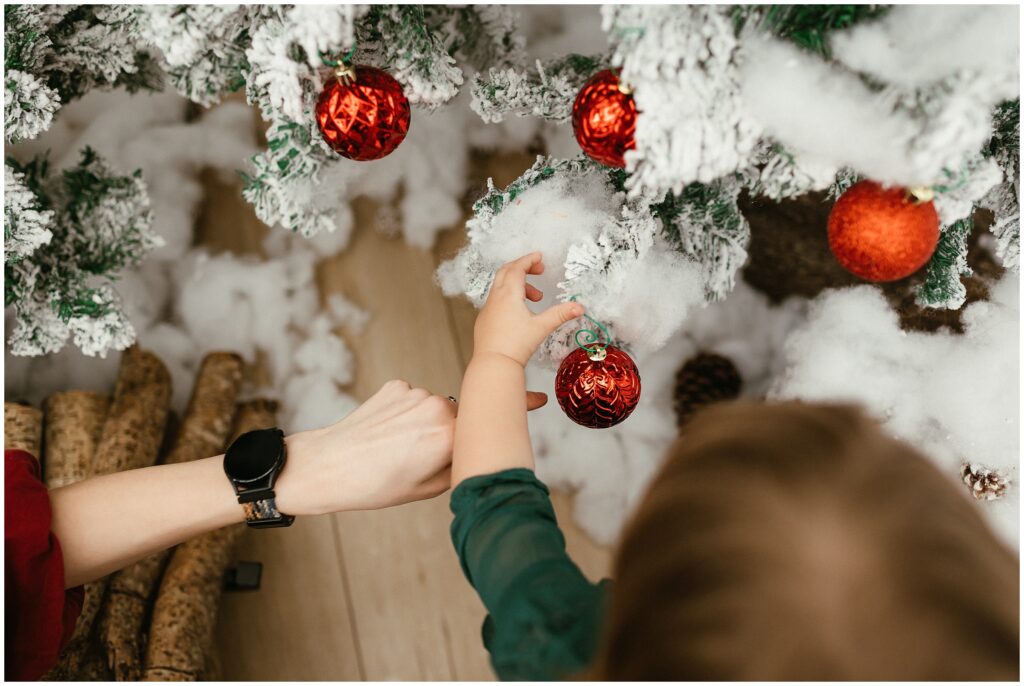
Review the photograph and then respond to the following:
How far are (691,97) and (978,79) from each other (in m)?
0.16

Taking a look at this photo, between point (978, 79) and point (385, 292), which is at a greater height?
point (385, 292)

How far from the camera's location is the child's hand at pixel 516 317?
23.0 inches

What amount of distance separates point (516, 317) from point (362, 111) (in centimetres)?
21

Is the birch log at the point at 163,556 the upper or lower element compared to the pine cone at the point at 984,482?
upper

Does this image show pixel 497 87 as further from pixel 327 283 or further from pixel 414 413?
pixel 327 283

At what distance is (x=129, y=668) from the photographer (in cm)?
82

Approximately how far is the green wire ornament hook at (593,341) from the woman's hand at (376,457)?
15cm

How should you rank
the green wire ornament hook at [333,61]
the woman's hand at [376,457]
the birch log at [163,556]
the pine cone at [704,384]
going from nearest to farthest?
the green wire ornament hook at [333,61] < the woman's hand at [376,457] < the birch log at [163,556] < the pine cone at [704,384]

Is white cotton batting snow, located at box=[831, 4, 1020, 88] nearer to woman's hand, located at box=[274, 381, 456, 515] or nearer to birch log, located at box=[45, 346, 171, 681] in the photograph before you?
Answer: woman's hand, located at box=[274, 381, 456, 515]

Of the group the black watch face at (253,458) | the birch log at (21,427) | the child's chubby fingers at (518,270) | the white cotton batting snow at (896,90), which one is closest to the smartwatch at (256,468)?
the black watch face at (253,458)

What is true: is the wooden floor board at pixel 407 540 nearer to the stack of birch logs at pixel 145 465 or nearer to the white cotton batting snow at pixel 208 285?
the white cotton batting snow at pixel 208 285

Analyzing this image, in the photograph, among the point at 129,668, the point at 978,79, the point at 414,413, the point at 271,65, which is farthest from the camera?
the point at 129,668

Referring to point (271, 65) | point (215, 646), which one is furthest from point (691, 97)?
point (215, 646)

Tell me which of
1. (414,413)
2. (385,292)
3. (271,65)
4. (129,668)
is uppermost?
(385,292)
